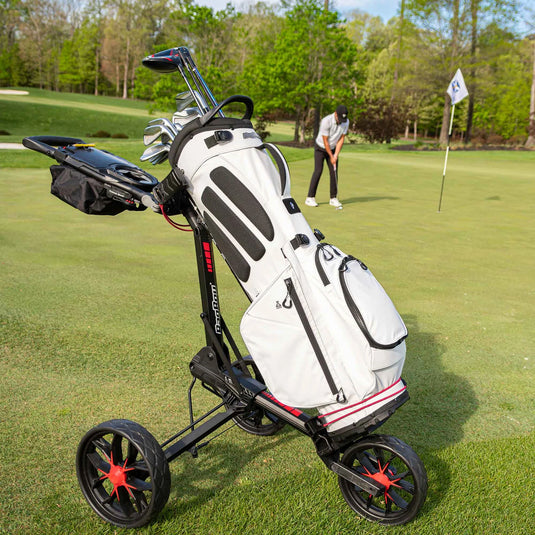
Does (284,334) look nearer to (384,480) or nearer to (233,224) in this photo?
(233,224)

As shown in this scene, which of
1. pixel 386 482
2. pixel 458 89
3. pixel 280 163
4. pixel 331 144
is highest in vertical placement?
pixel 458 89

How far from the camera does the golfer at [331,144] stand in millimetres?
10133

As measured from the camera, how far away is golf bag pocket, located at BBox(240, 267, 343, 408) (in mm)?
2246

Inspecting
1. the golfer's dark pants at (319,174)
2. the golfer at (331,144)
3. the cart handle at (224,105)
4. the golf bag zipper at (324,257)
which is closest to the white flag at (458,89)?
the golfer at (331,144)

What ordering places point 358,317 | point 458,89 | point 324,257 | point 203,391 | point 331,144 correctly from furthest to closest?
point 458,89 < point 331,144 < point 203,391 < point 324,257 < point 358,317

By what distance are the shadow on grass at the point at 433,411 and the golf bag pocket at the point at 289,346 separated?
77cm

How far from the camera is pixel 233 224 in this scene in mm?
2352

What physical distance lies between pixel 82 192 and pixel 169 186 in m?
0.57

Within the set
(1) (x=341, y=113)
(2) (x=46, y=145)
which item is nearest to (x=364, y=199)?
(1) (x=341, y=113)

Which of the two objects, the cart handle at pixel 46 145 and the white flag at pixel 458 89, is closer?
the cart handle at pixel 46 145

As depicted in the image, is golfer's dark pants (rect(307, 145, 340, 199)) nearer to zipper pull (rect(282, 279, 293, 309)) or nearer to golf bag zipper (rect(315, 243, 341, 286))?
golf bag zipper (rect(315, 243, 341, 286))

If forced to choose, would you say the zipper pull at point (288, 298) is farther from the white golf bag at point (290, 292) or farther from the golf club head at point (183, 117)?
the golf club head at point (183, 117)

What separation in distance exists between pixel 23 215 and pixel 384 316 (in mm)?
7092

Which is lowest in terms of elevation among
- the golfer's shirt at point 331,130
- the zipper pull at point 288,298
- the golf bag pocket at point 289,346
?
the golf bag pocket at point 289,346
